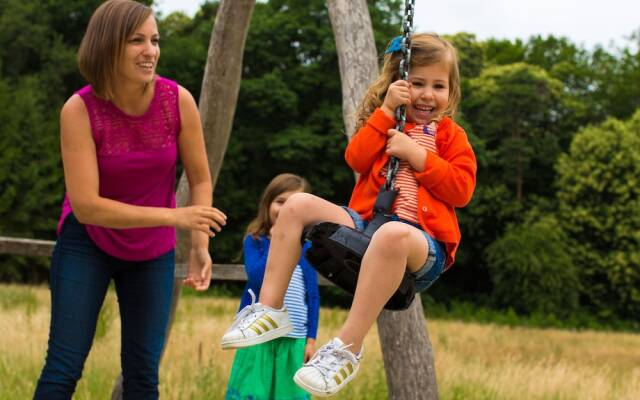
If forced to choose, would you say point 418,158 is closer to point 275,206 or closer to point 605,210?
point 275,206

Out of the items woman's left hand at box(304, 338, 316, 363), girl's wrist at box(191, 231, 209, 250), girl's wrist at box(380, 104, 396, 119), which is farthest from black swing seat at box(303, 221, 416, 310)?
woman's left hand at box(304, 338, 316, 363)

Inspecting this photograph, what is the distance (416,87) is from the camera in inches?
117

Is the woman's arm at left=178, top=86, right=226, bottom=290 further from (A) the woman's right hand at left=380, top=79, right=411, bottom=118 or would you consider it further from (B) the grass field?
(B) the grass field

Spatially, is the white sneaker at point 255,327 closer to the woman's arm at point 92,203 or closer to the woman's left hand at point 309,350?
the woman's arm at point 92,203

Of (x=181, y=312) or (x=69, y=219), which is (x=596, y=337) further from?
(x=69, y=219)

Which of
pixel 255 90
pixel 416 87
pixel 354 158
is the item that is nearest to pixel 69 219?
pixel 354 158

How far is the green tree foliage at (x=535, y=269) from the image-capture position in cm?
2548

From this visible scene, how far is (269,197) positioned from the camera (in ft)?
14.6

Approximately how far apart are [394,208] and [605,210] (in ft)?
86.2

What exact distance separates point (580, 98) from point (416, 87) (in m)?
31.3

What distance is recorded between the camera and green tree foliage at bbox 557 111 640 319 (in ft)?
88.9

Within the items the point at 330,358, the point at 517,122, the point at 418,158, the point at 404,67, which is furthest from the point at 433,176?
the point at 517,122

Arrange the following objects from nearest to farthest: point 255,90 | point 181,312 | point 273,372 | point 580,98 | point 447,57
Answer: point 447,57, point 273,372, point 181,312, point 255,90, point 580,98

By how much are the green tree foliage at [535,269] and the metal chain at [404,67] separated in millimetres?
22981
